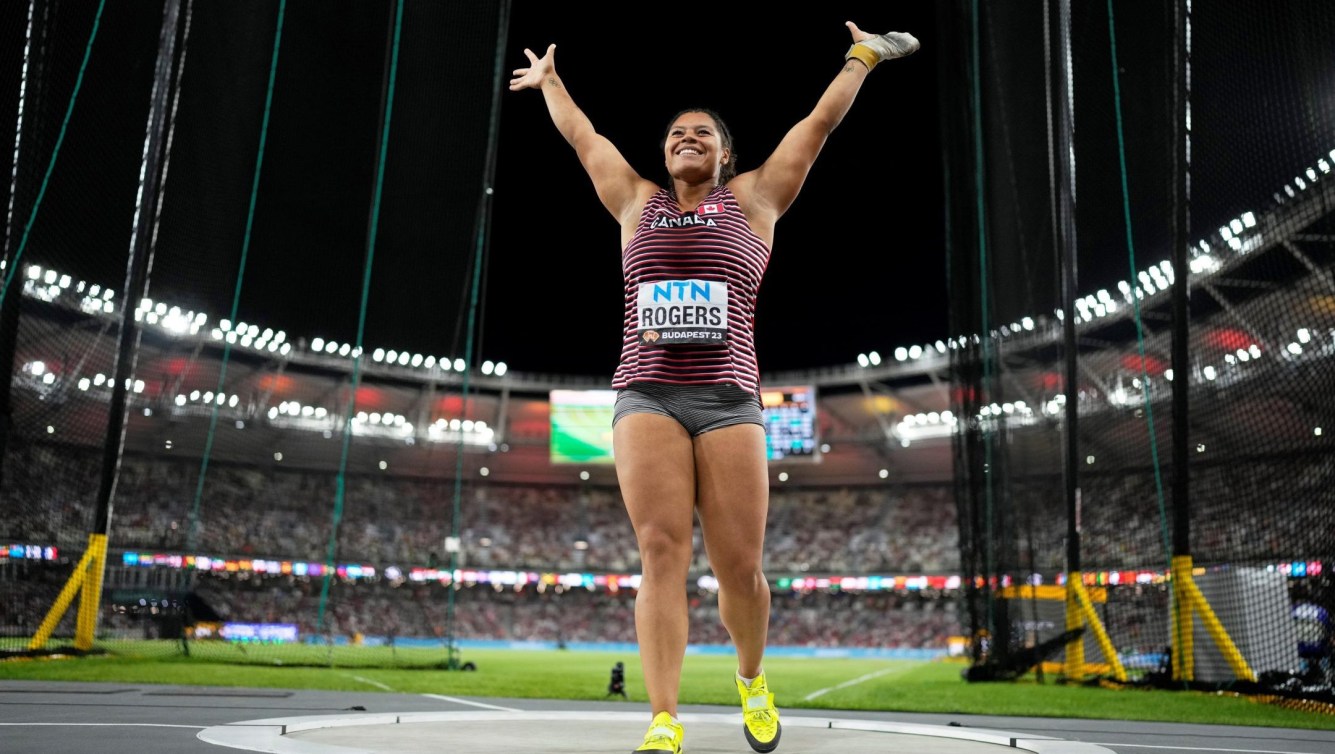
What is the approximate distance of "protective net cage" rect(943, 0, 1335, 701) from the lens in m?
6.34

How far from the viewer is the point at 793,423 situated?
1224 inches

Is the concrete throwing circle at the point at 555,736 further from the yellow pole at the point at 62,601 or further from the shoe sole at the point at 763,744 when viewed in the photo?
the yellow pole at the point at 62,601

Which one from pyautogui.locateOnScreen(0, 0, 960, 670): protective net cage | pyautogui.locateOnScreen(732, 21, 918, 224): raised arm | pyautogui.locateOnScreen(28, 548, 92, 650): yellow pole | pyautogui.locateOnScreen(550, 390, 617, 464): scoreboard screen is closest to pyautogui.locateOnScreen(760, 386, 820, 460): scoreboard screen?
pyautogui.locateOnScreen(550, 390, 617, 464): scoreboard screen

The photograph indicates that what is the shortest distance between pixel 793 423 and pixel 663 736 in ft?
95.0

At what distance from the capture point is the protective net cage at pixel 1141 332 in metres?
6.34

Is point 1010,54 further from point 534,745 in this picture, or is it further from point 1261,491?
point 534,745

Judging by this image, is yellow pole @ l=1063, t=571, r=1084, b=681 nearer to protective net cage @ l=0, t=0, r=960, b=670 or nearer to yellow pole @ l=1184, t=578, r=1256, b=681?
yellow pole @ l=1184, t=578, r=1256, b=681

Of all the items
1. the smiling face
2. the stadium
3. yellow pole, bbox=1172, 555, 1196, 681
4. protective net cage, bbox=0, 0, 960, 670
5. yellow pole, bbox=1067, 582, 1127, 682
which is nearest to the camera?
the smiling face

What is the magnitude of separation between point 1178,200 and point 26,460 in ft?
29.6

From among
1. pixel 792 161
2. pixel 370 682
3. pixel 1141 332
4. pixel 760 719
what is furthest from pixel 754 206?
pixel 1141 332

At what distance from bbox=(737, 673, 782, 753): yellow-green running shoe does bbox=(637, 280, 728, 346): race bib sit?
1.06 metres

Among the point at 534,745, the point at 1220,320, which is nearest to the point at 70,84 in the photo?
the point at 534,745

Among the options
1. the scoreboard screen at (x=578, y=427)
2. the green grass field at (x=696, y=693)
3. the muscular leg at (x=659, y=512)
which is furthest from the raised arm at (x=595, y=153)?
the scoreboard screen at (x=578, y=427)

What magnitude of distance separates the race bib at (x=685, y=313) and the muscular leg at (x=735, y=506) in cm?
28
